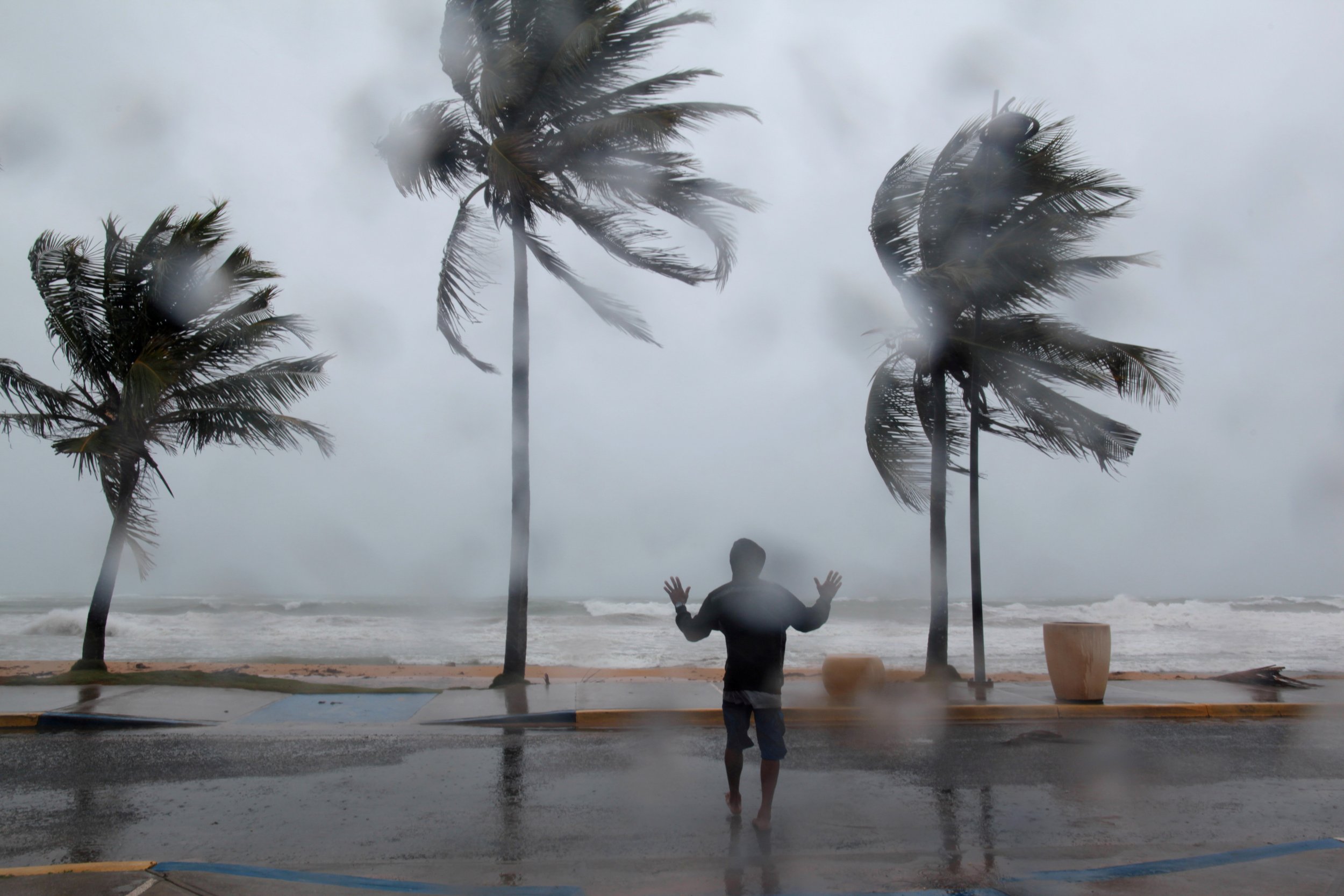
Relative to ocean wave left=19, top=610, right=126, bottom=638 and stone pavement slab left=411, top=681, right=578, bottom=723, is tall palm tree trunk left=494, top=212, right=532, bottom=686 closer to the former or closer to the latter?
stone pavement slab left=411, top=681, right=578, bottom=723

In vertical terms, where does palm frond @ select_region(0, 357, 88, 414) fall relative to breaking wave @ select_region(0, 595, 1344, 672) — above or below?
above

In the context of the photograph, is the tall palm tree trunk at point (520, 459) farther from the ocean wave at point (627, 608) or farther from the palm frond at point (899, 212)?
the ocean wave at point (627, 608)

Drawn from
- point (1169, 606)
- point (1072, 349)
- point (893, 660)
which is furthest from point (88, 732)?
point (1169, 606)

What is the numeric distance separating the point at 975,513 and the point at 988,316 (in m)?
2.56

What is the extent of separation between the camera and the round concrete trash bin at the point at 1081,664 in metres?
10.4

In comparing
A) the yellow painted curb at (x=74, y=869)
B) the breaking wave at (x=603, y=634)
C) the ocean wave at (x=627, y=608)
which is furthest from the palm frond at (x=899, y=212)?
the ocean wave at (x=627, y=608)

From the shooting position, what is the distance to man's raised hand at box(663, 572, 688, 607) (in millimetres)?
5375

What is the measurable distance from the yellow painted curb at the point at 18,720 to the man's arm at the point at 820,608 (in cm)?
744

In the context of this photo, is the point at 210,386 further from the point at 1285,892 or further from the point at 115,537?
the point at 1285,892

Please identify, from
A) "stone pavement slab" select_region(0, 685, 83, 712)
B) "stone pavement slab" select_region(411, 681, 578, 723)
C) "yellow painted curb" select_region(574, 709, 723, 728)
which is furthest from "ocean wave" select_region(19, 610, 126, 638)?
"yellow painted curb" select_region(574, 709, 723, 728)

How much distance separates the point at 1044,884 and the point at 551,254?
31.7 feet

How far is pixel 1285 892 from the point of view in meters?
4.14

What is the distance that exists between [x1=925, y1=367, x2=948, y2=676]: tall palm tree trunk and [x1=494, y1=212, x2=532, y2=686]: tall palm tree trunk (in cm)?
515

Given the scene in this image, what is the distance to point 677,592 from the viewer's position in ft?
17.8
